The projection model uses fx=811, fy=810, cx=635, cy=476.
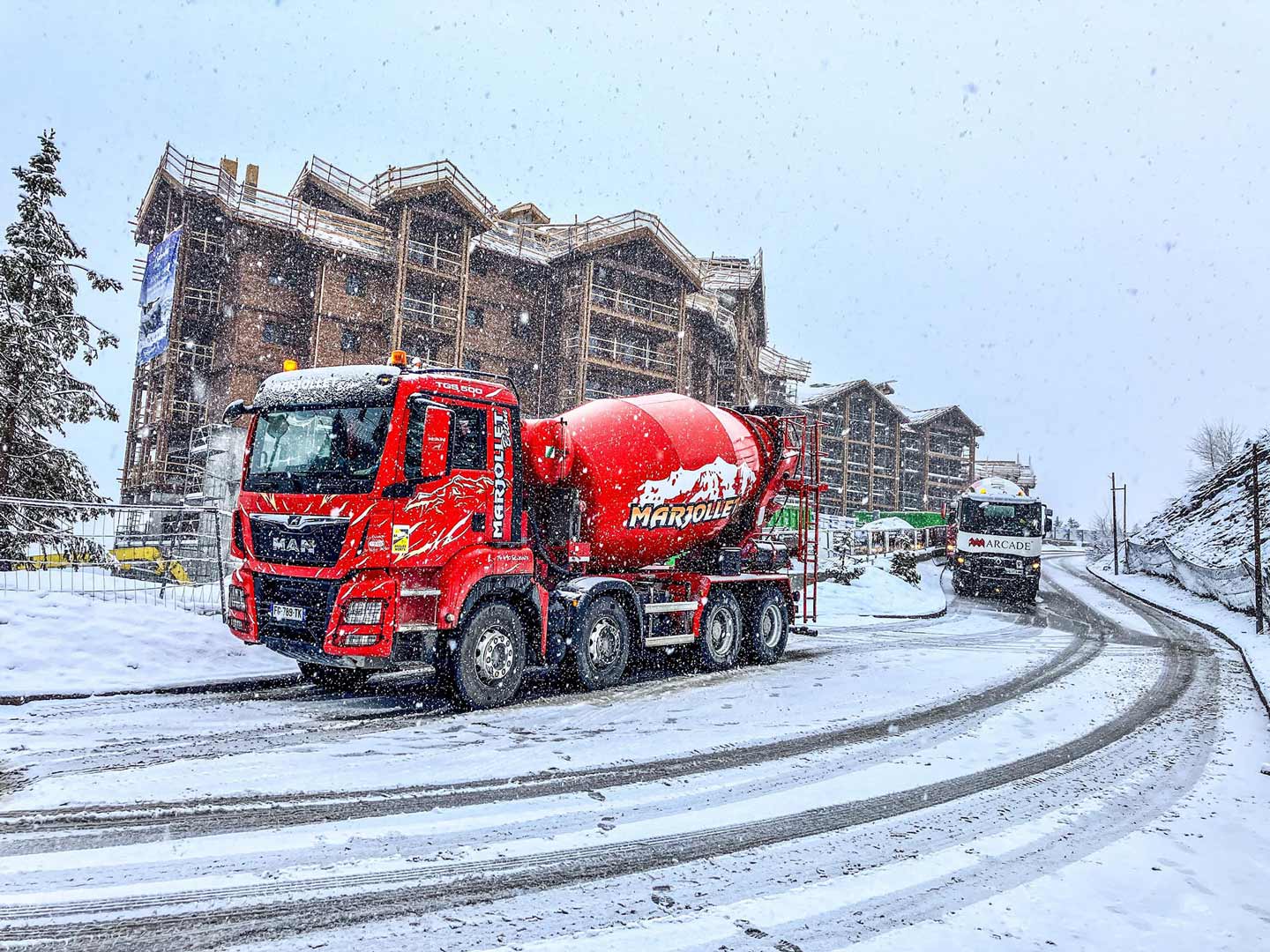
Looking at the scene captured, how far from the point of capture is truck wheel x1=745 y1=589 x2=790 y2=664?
39.7 feet

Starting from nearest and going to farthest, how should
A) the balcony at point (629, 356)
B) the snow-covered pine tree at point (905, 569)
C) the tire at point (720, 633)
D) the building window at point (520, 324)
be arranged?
the tire at point (720, 633) < the snow-covered pine tree at point (905, 569) < the balcony at point (629, 356) < the building window at point (520, 324)

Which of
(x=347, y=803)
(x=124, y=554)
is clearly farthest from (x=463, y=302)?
(x=347, y=803)

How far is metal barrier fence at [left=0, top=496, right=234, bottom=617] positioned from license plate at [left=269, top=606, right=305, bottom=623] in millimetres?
2649

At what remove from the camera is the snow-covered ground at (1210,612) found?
13.9 meters

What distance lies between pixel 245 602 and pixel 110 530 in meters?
4.82

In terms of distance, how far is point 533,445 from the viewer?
366 inches

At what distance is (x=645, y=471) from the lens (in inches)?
394


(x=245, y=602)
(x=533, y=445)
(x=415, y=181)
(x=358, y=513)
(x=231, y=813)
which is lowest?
(x=231, y=813)

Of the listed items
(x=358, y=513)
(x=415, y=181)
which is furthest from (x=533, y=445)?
(x=415, y=181)

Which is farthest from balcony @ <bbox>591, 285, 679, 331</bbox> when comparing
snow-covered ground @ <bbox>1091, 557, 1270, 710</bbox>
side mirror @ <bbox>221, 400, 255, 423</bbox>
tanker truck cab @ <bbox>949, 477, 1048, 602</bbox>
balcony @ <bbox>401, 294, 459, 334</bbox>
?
side mirror @ <bbox>221, 400, 255, 423</bbox>

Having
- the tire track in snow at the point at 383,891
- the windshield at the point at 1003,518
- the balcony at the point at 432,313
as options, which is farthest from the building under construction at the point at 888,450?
the tire track in snow at the point at 383,891

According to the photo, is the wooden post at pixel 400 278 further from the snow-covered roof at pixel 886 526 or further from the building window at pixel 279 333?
the snow-covered roof at pixel 886 526

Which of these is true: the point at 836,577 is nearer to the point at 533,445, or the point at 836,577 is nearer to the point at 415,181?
the point at 533,445

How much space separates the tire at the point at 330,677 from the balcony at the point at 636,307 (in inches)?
1119
